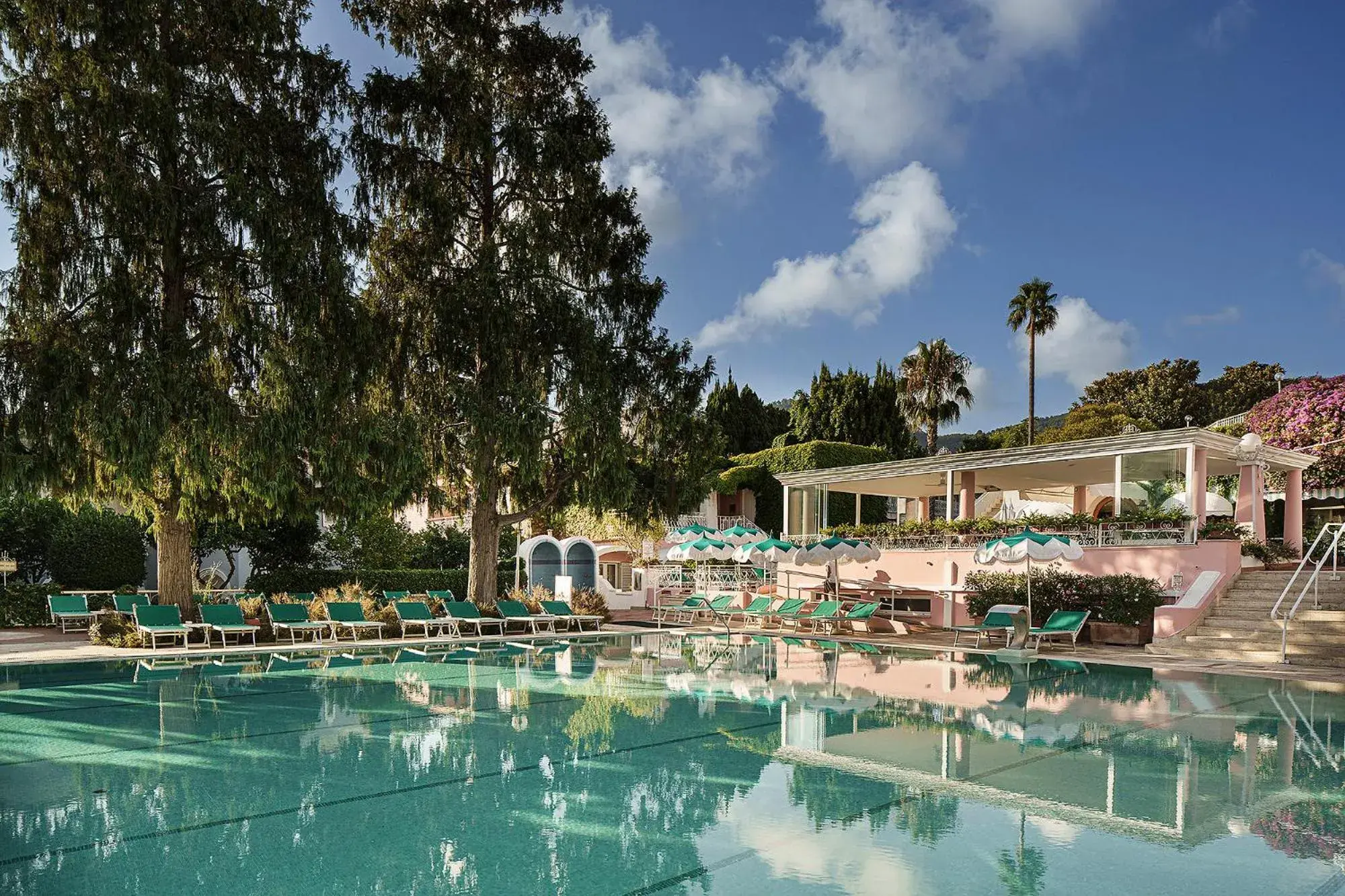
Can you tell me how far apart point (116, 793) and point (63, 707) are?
5.36m

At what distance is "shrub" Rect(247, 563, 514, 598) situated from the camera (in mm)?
26141

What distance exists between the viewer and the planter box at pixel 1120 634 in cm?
2019

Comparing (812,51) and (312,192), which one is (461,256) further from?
(812,51)

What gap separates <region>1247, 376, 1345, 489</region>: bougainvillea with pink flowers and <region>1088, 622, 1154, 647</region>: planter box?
432 inches

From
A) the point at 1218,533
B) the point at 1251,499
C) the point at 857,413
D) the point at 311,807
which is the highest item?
the point at 857,413

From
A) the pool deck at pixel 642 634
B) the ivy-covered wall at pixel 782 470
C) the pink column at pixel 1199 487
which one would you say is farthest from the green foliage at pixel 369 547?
the pink column at pixel 1199 487

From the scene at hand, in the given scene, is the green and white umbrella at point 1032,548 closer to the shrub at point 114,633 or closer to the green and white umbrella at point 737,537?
the green and white umbrella at point 737,537

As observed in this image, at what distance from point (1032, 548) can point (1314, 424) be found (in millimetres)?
14571

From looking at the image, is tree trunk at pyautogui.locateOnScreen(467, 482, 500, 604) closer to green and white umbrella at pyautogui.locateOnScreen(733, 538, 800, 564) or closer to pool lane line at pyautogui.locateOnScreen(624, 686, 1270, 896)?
green and white umbrella at pyautogui.locateOnScreen(733, 538, 800, 564)

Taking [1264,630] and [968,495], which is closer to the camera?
[1264,630]

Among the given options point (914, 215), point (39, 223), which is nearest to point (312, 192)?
point (39, 223)

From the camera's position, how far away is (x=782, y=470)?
44.1 meters

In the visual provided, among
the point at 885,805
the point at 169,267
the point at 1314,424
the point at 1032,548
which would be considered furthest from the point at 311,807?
the point at 1314,424

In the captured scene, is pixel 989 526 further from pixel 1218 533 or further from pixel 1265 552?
pixel 1265 552
